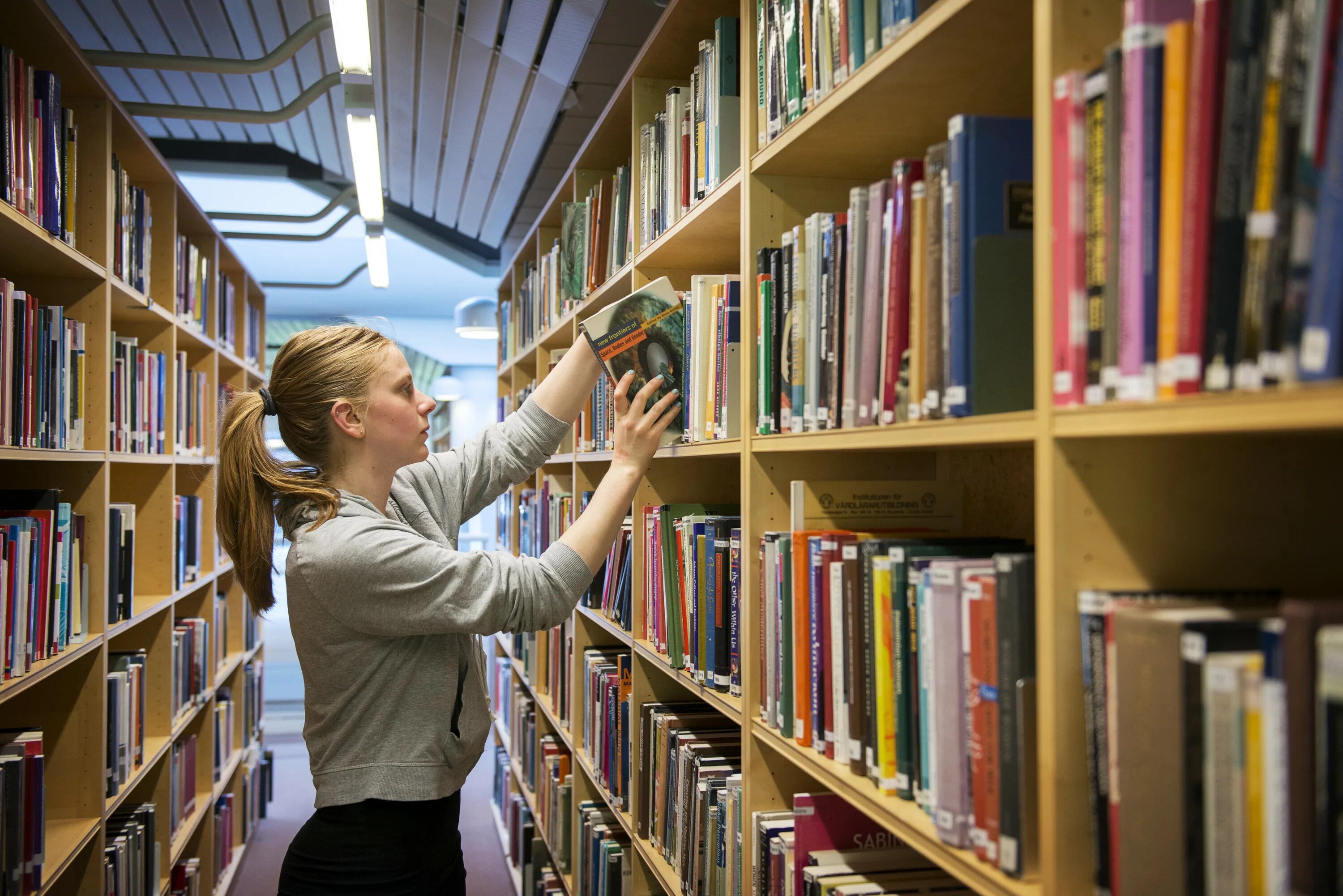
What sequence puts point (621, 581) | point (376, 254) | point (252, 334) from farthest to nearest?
point (252, 334) → point (376, 254) → point (621, 581)

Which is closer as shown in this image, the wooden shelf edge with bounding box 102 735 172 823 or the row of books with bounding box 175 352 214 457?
the wooden shelf edge with bounding box 102 735 172 823

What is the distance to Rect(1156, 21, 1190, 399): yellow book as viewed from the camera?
0.71 m

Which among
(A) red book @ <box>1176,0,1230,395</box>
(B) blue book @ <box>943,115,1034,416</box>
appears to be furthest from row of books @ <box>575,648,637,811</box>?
(A) red book @ <box>1176,0,1230,395</box>

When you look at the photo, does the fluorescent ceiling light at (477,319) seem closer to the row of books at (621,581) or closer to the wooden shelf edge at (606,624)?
the wooden shelf edge at (606,624)

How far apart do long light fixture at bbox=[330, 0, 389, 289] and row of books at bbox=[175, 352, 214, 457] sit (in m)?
0.96

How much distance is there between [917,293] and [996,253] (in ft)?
0.38

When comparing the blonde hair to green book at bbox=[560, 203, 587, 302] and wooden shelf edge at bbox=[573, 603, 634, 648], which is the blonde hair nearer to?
wooden shelf edge at bbox=[573, 603, 634, 648]

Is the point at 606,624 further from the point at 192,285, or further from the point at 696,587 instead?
the point at 192,285

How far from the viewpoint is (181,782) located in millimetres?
3410

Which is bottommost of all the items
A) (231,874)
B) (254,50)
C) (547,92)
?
(231,874)

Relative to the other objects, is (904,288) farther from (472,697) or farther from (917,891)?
(472,697)

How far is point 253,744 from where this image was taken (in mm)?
4953

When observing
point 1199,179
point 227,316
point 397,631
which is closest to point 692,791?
point 397,631

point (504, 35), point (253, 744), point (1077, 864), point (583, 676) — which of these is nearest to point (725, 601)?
point (1077, 864)
